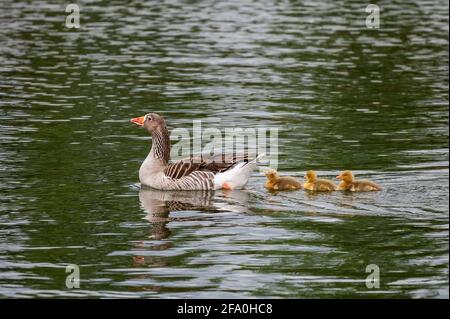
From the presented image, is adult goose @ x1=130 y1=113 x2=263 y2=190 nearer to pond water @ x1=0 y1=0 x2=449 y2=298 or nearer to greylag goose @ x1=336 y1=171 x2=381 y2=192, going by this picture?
pond water @ x1=0 y1=0 x2=449 y2=298

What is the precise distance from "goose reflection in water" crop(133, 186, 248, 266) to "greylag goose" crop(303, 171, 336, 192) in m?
1.05

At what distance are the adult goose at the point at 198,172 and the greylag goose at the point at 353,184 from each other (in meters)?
1.57

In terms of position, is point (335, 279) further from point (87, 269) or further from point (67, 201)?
point (67, 201)

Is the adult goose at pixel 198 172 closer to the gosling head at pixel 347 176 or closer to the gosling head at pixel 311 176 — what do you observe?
the gosling head at pixel 311 176

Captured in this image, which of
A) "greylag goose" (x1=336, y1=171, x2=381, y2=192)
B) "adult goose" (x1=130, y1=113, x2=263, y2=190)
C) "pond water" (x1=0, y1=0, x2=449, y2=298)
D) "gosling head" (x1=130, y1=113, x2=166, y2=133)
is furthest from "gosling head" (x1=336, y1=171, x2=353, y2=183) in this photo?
"gosling head" (x1=130, y1=113, x2=166, y2=133)

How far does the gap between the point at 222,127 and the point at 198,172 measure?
4926mm

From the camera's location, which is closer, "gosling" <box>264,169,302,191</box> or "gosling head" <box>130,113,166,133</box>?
"gosling" <box>264,169,302,191</box>

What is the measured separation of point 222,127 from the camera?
2455 cm

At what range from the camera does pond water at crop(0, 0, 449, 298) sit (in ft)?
48.5

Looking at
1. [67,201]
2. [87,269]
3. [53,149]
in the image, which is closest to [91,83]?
[53,149]

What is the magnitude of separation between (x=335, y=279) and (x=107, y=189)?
618 cm

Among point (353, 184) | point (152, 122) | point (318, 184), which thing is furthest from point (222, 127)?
point (353, 184)

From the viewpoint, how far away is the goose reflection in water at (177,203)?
1723 cm

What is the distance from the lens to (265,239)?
16.2m
